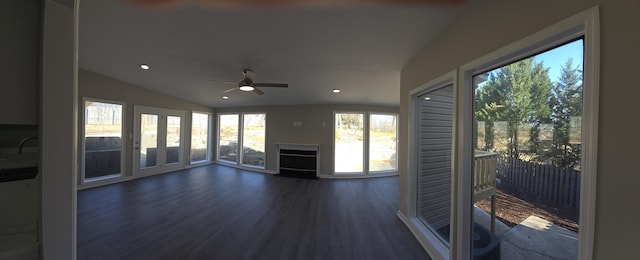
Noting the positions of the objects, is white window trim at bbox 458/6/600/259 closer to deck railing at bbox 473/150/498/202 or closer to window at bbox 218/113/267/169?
deck railing at bbox 473/150/498/202

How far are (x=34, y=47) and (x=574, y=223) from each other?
2871 millimetres

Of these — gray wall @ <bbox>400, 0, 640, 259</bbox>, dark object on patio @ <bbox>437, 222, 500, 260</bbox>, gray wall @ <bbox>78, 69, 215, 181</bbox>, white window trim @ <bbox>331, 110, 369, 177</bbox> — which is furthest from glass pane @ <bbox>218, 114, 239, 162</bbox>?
gray wall @ <bbox>400, 0, 640, 259</bbox>

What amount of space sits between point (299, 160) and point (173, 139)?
383cm

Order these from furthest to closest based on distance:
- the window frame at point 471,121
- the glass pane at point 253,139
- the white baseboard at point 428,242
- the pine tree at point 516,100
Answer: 1. the glass pane at point 253,139
2. the white baseboard at point 428,242
3. the pine tree at point 516,100
4. the window frame at point 471,121

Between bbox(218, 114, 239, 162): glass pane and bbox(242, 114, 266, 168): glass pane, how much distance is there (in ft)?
1.14

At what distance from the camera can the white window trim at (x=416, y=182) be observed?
1827mm

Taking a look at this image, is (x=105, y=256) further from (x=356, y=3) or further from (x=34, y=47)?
(x=356, y=3)

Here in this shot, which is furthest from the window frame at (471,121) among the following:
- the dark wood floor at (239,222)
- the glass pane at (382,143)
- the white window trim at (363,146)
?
the glass pane at (382,143)

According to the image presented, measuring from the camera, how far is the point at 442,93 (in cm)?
230

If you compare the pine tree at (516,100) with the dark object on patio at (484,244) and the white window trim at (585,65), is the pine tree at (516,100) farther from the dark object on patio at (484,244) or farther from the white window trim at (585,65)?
the dark object on patio at (484,244)

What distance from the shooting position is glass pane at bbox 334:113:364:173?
229 inches

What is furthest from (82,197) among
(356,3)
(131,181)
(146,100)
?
(356,3)

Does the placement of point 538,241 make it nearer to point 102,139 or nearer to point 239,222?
point 239,222

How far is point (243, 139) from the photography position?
22.5ft
